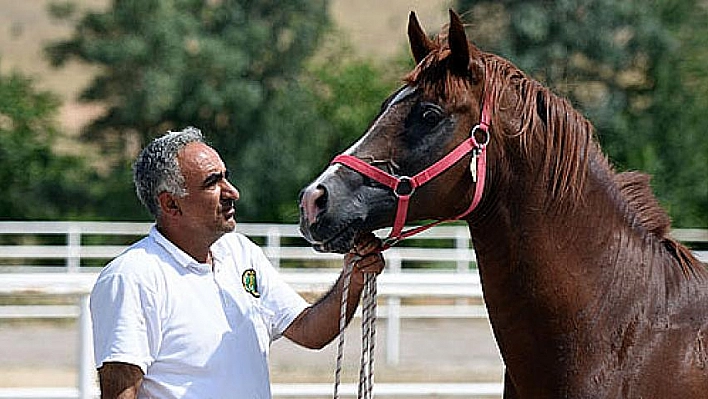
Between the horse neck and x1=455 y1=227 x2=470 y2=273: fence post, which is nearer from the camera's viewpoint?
the horse neck

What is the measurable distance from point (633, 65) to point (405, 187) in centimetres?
2384

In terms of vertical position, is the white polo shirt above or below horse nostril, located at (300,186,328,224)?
below

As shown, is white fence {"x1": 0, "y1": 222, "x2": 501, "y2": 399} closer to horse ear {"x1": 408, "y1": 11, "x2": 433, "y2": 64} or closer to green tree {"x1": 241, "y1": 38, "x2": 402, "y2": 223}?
green tree {"x1": 241, "y1": 38, "x2": 402, "y2": 223}

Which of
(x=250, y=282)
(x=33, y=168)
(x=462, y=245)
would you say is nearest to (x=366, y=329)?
(x=250, y=282)

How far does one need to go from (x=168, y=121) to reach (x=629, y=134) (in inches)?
373

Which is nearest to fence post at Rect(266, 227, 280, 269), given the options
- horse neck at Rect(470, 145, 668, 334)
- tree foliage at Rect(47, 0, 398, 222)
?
tree foliage at Rect(47, 0, 398, 222)

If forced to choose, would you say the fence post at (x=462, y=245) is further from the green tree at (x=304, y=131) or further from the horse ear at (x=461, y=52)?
the horse ear at (x=461, y=52)

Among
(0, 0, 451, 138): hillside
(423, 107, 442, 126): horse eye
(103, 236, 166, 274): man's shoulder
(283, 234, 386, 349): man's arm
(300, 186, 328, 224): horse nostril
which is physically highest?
(0, 0, 451, 138): hillside

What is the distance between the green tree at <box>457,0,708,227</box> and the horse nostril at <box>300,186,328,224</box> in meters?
19.7

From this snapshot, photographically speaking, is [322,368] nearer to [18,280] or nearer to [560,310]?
[18,280]

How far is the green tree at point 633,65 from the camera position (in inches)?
939

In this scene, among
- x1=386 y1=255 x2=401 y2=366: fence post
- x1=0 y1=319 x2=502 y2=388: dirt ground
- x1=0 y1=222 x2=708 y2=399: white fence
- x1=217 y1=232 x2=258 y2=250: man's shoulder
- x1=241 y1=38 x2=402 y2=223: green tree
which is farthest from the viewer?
x1=241 y1=38 x2=402 y2=223: green tree

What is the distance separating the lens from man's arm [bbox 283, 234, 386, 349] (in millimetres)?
3951

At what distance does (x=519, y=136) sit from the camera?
369 centimetres
